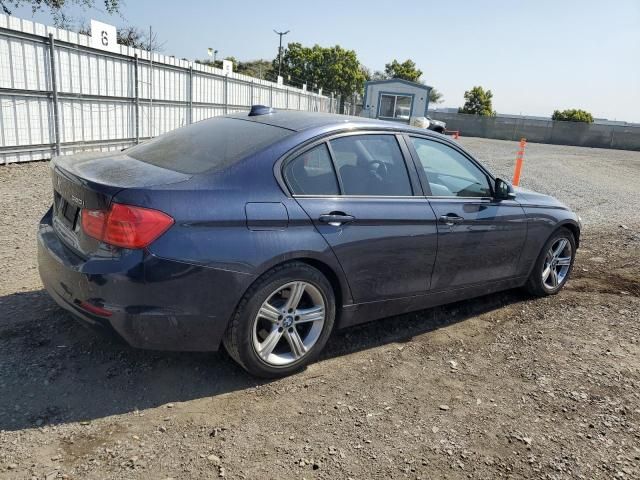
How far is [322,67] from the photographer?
54750 mm

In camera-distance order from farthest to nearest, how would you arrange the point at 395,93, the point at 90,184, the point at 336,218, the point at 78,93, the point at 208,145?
the point at 395,93, the point at 78,93, the point at 208,145, the point at 336,218, the point at 90,184

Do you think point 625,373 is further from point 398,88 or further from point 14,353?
point 398,88

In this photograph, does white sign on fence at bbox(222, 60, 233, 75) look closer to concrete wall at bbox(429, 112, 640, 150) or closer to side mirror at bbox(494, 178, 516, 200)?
side mirror at bbox(494, 178, 516, 200)

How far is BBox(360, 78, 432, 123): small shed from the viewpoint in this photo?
108 feet

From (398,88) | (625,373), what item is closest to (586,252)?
(625,373)

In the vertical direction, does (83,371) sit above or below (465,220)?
below

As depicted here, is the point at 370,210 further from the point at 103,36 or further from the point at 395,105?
the point at 395,105

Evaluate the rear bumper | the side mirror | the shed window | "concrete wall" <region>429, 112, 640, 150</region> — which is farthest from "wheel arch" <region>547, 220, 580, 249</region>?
"concrete wall" <region>429, 112, 640, 150</region>

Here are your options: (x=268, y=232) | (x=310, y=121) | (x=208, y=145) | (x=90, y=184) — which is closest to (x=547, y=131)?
(x=310, y=121)

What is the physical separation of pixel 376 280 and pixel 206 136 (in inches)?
62.0

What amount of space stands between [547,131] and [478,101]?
13.6 meters

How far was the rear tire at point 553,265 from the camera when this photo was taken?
5066 millimetres

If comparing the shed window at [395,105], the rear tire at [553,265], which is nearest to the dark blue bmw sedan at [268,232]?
the rear tire at [553,265]

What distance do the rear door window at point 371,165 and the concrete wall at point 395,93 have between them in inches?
1170
